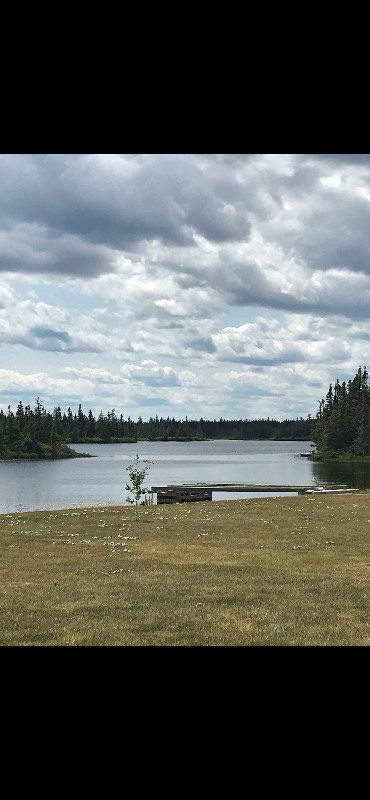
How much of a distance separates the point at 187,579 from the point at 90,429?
96358 mm

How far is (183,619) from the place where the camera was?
267 inches

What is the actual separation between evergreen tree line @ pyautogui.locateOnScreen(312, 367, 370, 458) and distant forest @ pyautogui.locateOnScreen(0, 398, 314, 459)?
2504 cm

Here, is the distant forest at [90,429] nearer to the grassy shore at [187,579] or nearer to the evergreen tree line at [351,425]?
the evergreen tree line at [351,425]

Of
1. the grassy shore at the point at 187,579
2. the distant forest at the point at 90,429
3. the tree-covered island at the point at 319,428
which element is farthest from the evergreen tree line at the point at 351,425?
the grassy shore at the point at 187,579

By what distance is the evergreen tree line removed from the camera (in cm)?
6056

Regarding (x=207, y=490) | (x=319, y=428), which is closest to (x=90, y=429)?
(x=319, y=428)

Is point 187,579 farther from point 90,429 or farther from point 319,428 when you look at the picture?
point 90,429

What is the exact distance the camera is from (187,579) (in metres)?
8.88
